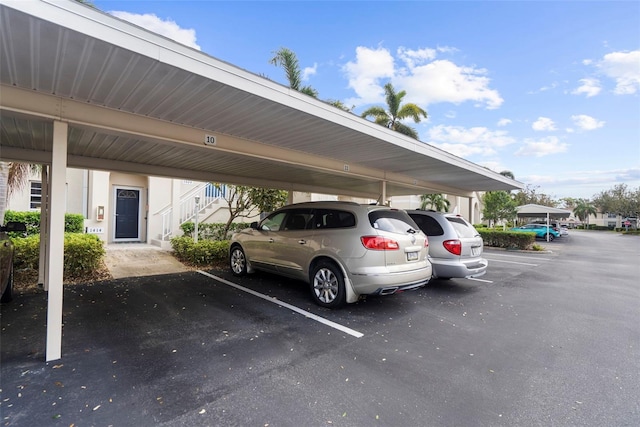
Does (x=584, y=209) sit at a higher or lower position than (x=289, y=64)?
lower

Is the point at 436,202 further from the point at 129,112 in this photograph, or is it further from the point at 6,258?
the point at 6,258

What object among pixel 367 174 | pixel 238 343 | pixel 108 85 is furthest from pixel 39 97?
pixel 367 174

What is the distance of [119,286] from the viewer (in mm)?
6102

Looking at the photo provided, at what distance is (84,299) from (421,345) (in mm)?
5513

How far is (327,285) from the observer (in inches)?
197

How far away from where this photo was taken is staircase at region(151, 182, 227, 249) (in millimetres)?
11641

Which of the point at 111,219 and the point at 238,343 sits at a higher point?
the point at 111,219

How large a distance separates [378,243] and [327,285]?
1.14 m

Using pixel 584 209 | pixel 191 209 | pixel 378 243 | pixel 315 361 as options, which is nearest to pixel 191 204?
pixel 191 209

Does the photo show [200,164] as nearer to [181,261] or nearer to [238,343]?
[181,261]

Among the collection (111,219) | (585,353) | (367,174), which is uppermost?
(367,174)

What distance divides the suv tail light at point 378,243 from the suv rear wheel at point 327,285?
26.1 inches

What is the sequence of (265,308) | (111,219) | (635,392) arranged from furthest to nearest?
(111,219)
(265,308)
(635,392)

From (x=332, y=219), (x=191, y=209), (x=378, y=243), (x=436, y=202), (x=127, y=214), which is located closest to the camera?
(x=378, y=243)
